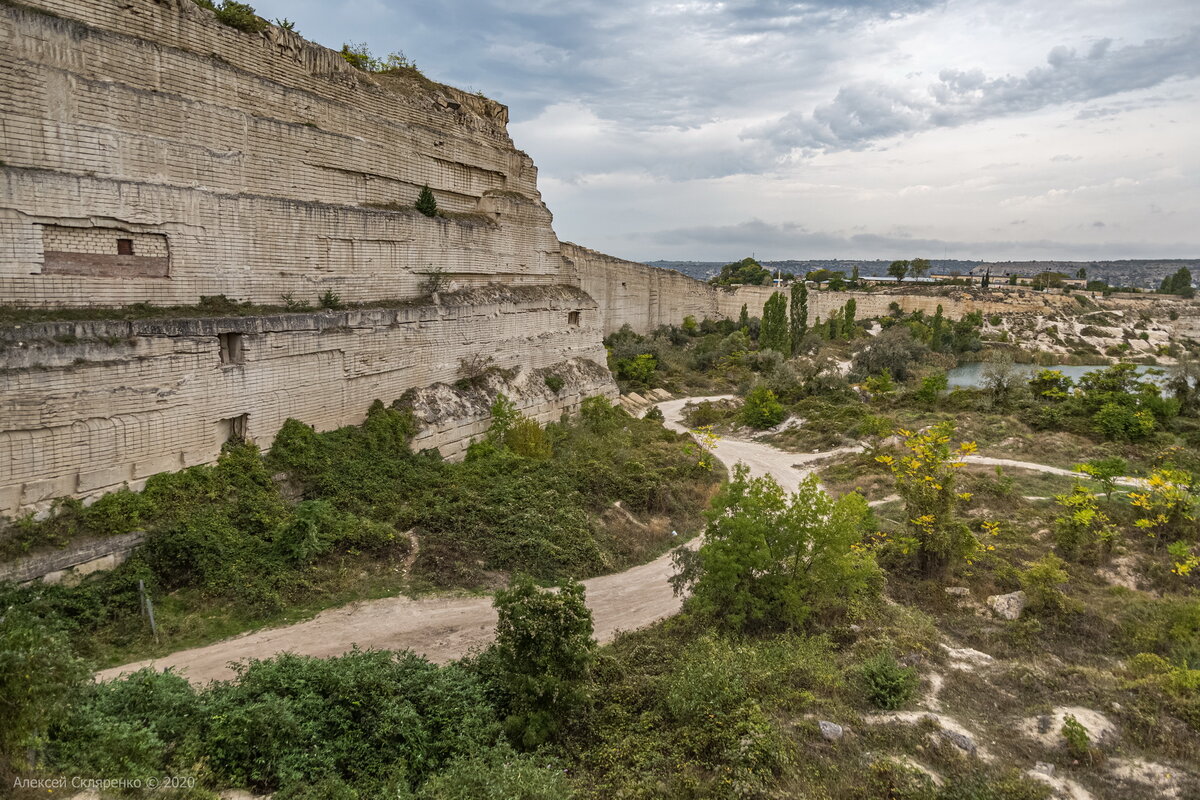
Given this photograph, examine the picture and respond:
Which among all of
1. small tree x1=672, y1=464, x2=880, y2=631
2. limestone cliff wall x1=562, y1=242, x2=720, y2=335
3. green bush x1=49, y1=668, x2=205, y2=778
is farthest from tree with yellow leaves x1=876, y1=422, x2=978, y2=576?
limestone cliff wall x1=562, y1=242, x2=720, y2=335

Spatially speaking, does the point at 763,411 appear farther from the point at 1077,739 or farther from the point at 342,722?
the point at 342,722

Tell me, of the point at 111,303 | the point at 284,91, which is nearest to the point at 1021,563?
the point at 111,303

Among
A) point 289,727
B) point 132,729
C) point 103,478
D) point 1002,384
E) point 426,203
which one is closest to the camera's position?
point 132,729

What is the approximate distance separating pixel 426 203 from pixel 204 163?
6.70 meters

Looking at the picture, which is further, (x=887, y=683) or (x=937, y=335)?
(x=937, y=335)

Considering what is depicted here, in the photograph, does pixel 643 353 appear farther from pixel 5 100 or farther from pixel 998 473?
pixel 5 100

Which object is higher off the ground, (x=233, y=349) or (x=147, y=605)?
(x=233, y=349)

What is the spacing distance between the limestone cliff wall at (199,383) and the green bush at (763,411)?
13.0 m

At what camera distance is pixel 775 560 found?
11.3 m

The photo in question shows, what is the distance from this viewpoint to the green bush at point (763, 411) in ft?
95.9

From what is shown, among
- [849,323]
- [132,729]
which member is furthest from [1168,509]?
[849,323]

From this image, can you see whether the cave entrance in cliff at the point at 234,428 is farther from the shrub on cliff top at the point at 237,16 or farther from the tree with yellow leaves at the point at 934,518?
the tree with yellow leaves at the point at 934,518

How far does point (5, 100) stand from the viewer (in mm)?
10578

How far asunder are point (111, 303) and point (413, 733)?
9954 millimetres
